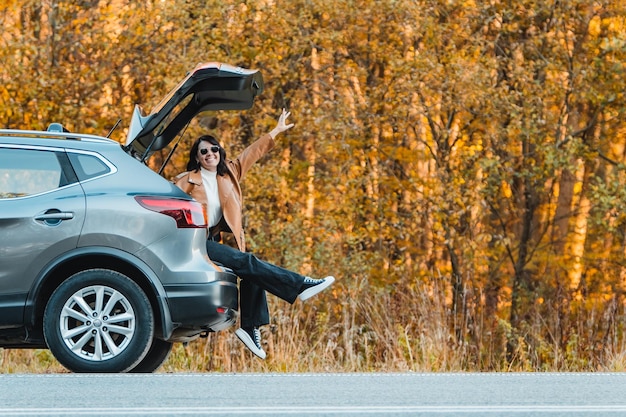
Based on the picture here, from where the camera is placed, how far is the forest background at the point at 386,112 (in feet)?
55.8

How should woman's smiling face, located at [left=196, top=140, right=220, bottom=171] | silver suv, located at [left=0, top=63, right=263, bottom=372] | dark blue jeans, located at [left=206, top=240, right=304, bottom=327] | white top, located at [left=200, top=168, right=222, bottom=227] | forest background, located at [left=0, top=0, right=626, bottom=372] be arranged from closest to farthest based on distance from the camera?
silver suv, located at [left=0, top=63, right=263, bottom=372]
dark blue jeans, located at [left=206, top=240, right=304, bottom=327]
white top, located at [left=200, top=168, right=222, bottom=227]
woman's smiling face, located at [left=196, top=140, right=220, bottom=171]
forest background, located at [left=0, top=0, right=626, bottom=372]

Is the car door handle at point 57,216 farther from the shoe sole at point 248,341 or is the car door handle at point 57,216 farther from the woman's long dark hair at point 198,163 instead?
the shoe sole at point 248,341

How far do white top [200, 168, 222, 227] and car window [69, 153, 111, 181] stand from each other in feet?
4.13

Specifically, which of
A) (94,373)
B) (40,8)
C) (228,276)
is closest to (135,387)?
(94,373)

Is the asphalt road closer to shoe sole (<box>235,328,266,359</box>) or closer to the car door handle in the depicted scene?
the car door handle

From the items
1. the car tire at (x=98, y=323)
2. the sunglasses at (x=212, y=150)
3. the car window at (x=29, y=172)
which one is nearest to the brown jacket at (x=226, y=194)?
the sunglasses at (x=212, y=150)

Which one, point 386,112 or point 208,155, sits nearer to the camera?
point 208,155

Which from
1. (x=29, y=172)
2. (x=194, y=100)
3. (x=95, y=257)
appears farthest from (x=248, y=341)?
(x=29, y=172)

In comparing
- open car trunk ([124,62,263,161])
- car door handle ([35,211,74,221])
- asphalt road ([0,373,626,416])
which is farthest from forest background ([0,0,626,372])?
asphalt road ([0,373,626,416])

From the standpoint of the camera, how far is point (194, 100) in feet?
32.4

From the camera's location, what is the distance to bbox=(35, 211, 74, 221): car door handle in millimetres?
8477

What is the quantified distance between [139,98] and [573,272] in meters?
8.88

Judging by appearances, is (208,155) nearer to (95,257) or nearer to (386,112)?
(95,257)

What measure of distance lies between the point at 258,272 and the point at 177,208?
3.55ft
